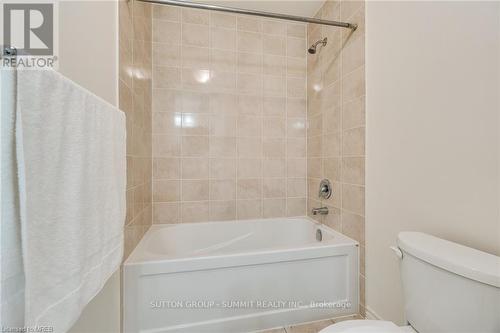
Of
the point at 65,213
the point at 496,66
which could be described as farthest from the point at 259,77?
the point at 65,213

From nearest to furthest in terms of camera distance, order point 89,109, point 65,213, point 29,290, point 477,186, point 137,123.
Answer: point 29,290 → point 65,213 → point 89,109 → point 477,186 → point 137,123

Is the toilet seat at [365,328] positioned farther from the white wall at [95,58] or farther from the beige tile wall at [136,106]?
the beige tile wall at [136,106]

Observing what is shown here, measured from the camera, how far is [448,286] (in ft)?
2.32

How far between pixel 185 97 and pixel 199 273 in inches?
58.5

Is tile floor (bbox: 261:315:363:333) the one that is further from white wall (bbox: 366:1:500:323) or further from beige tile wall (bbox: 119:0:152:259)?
beige tile wall (bbox: 119:0:152:259)

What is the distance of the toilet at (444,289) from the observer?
2.05ft

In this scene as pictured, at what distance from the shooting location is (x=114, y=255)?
860 millimetres

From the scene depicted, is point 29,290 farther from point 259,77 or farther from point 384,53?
point 259,77

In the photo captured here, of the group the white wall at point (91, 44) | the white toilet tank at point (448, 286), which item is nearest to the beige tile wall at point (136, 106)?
the white wall at point (91, 44)

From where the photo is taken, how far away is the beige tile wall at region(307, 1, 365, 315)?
4.86 feet

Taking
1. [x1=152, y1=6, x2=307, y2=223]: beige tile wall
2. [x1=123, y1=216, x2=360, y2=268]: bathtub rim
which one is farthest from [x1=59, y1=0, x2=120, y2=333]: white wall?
[x1=152, y1=6, x2=307, y2=223]: beige tile wall

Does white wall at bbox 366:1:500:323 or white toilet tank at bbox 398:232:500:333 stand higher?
white wall at bbox 366:1:500:323

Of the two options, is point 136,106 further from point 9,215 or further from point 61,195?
point 9,215
